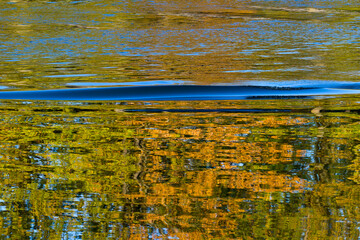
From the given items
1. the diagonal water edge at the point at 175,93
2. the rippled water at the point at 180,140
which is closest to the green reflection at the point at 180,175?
the rippled water at the point at 180,140

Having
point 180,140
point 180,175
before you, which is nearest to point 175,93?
point 180,140

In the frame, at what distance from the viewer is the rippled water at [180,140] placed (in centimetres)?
137

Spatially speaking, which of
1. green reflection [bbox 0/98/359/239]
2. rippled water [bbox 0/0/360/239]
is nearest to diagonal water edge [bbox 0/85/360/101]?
rippled water [bbox 0/0/360/239]

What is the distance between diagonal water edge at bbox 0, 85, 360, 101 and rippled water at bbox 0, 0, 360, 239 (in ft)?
0.04

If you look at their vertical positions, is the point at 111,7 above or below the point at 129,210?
below

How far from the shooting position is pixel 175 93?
10.5 feet

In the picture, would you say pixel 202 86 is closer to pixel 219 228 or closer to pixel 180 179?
pixel 180 179

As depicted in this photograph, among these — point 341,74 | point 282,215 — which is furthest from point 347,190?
point 341,74

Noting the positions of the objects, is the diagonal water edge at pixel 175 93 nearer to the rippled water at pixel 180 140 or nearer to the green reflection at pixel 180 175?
the rippled water at pixel 180 140

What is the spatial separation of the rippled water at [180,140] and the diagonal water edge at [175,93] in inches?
0.5

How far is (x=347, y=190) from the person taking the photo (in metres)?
1.57

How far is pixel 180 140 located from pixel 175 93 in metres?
1.13

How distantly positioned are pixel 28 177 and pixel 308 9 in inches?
265

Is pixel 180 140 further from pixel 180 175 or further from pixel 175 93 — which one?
pixel 175 93
